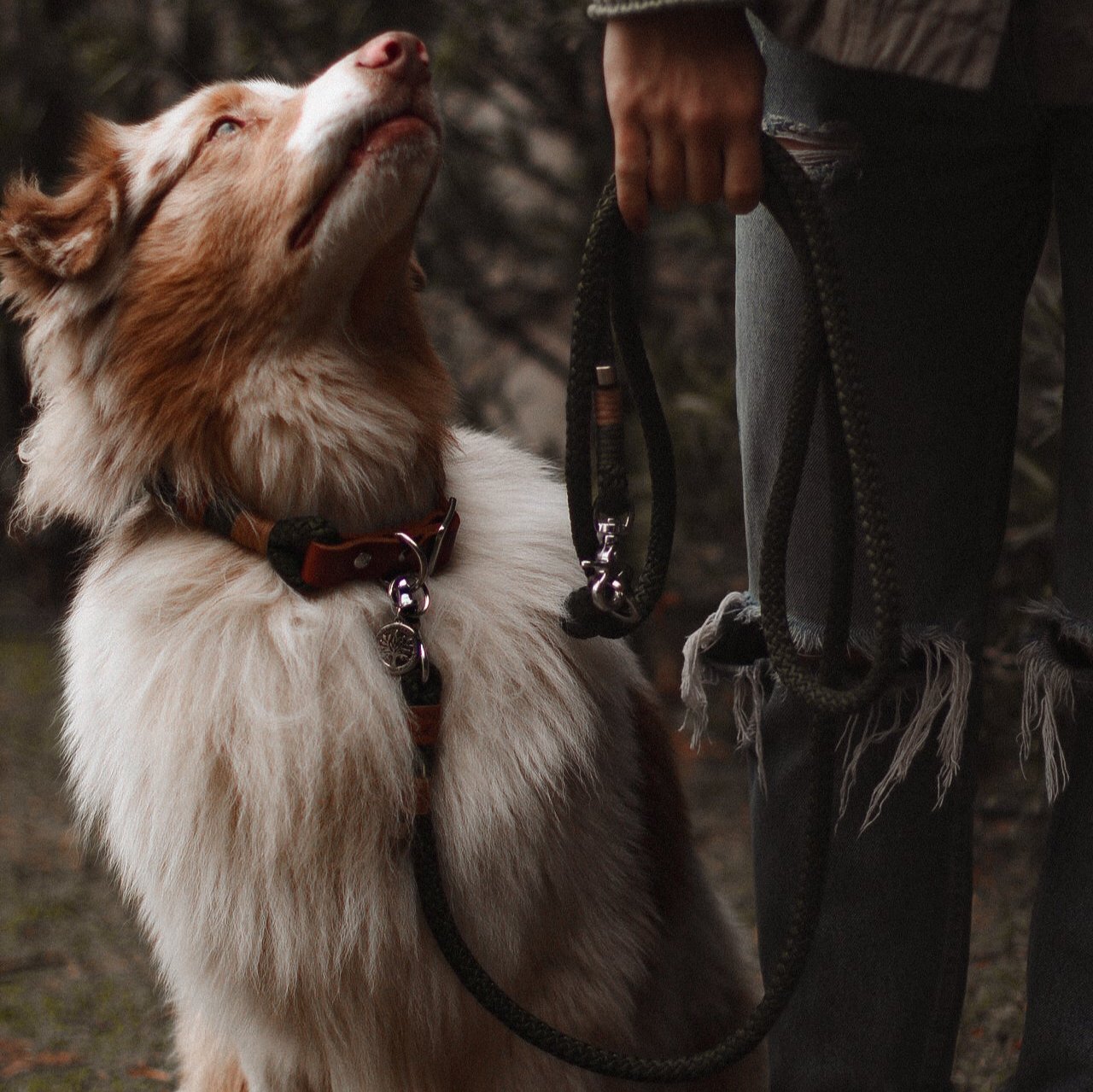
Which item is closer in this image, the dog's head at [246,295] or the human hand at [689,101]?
the human hand at [689,101]

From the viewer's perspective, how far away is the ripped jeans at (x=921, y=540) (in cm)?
139

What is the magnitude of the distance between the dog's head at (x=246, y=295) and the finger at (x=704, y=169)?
0.51 m

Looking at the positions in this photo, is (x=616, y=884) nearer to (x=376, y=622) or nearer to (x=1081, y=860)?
(x=376, y=622)

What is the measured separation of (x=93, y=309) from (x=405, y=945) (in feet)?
3.15

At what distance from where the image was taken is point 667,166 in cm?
124

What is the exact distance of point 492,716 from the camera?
1634mm

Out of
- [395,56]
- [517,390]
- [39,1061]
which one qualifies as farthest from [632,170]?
[517,390]

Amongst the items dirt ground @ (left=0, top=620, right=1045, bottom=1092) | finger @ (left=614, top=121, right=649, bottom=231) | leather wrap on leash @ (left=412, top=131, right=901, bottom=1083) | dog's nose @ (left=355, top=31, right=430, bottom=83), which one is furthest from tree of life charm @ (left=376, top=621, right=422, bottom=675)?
dirt ground @ (left=0, top=620, right=1045, bottom=1092)

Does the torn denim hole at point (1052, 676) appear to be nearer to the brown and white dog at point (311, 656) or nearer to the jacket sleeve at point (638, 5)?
the brown and white dog at point (311, 656)

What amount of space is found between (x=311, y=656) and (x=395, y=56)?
2.53 ft

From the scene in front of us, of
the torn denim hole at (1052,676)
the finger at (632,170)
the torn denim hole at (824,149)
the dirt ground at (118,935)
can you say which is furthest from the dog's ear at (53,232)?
the dirt ground at (118,935)

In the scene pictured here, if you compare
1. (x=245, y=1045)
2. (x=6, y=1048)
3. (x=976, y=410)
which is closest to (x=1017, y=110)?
(x=976, y=410)

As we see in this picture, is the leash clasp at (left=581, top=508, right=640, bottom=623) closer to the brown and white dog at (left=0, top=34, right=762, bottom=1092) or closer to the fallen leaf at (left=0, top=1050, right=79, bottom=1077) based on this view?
the brown and white dog at (left=0, top=34, right=762, bottom=1092)

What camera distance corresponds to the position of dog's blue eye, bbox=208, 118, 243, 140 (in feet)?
5.89
